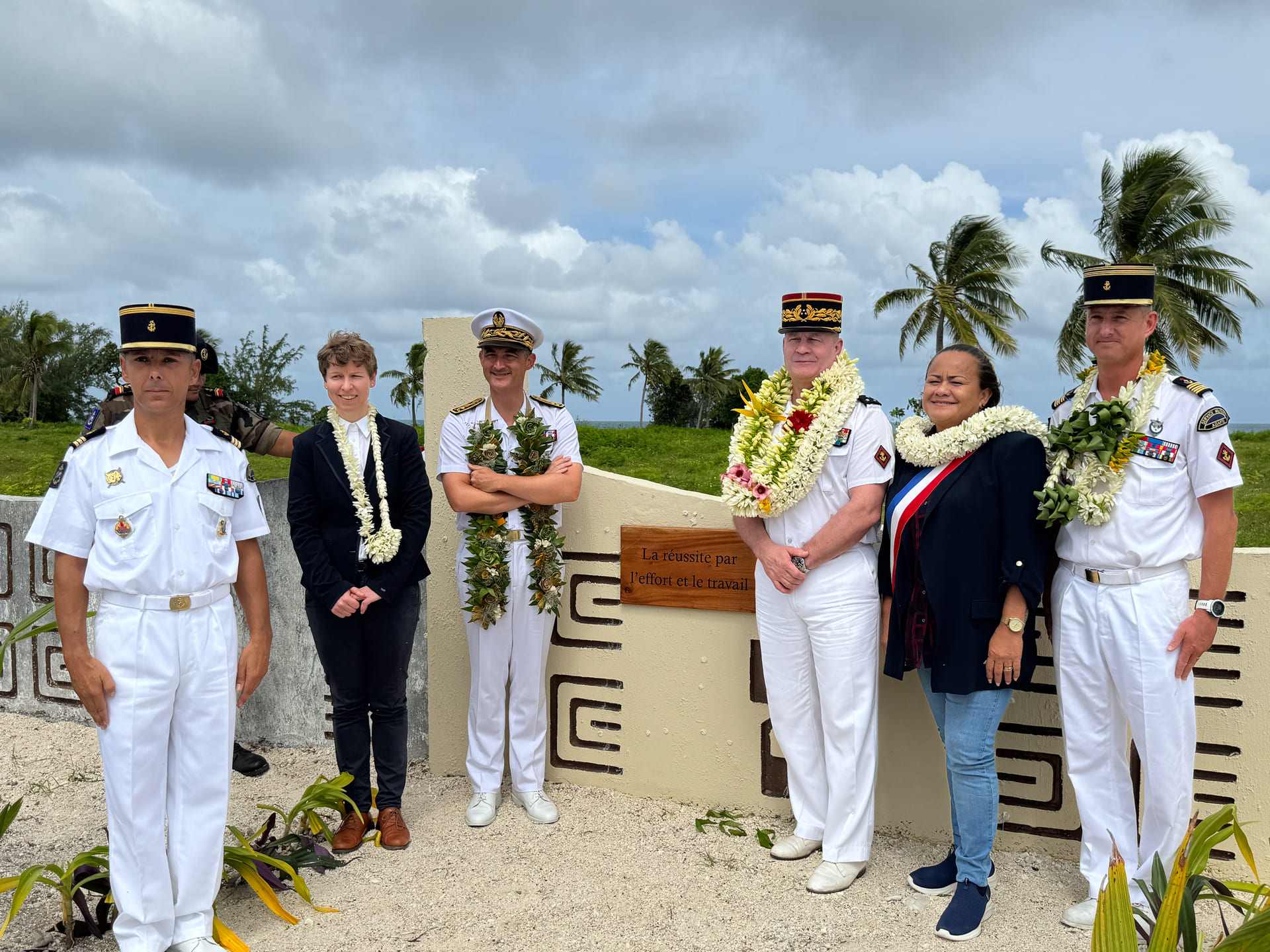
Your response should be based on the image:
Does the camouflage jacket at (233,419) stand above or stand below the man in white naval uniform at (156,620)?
above

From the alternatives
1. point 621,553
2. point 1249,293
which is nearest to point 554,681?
point 621,553

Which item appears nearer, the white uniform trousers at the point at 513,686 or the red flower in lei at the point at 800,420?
the red flower in lei at the point at 800,420

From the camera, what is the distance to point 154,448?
2.91 metres

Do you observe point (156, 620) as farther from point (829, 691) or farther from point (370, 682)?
point (829, 691)

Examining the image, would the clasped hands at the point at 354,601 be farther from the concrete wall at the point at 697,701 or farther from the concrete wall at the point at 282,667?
the concrete wall at the point at 282,667

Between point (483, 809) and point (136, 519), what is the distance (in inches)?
77.6

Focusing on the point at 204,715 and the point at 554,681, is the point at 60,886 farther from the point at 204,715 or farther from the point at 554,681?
the point at 554,681

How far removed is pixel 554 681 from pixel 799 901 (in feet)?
4.96

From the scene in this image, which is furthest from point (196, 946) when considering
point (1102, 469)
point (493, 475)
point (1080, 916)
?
point (1102, 469)

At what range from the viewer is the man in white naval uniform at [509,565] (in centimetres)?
386

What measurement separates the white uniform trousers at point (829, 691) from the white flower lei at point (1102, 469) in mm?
713

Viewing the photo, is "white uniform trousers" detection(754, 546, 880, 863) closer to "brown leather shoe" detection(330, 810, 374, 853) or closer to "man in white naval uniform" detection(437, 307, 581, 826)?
"man in white naval uniform" detection(437, 307, 581, 826)

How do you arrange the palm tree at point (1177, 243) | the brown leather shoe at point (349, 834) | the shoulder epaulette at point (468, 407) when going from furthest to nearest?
the palm tree at point (1177, 243), the shoulder epaulette at point (468, 407), the brown leather shoe at point (349, 834)

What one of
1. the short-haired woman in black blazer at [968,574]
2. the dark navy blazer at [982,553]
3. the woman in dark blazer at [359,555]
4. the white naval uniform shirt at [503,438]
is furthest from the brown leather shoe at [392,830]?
the dark navy blazer at [982,553]
